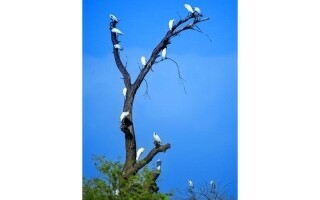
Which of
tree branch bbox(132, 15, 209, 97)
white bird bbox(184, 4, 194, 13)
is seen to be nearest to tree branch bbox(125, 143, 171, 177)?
tree branch bbox(132, 15, 209, 97)

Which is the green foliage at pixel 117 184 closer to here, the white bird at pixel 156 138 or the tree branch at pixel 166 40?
the white bird at pixel 156 138

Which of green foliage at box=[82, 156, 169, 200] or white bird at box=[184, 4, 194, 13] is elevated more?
white bird at box=[184, 4, 194, 13]

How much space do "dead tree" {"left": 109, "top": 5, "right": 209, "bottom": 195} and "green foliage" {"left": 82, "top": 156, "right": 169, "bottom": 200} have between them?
0.03 meters

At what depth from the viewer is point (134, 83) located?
356cm

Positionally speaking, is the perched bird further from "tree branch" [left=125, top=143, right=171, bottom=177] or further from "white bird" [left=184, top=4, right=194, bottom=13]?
"white bird" [left=184, top=4, right=194, bottom=13]

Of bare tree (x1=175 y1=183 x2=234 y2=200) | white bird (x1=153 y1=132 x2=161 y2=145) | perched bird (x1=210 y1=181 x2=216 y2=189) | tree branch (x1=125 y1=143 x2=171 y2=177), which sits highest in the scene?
white bird (x1=153 y1=132 x2=161 y2=145)

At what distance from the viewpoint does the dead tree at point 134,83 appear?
137 inches

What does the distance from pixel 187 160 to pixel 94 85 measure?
71 cm

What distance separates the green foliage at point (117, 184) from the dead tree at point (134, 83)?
0.03 meters

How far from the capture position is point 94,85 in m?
3.53

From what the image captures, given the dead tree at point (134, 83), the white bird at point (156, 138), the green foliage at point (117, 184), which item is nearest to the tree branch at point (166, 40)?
the dead tree at point (134, 83)

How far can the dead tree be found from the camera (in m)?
3.49
